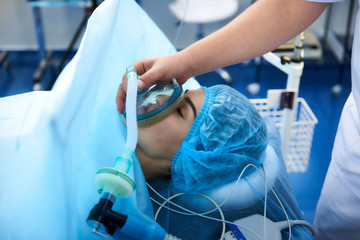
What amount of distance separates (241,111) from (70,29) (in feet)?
9.47

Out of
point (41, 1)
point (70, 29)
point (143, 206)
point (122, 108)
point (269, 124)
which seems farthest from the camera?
point (70, 29)

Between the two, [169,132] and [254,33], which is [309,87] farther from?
[169,132]

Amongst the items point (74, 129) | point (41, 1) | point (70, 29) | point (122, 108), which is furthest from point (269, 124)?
point (70, 29)

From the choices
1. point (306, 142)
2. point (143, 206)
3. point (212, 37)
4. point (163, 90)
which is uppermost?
point (212, 37)

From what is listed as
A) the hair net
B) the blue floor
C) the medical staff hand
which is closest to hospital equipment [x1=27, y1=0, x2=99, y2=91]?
the blue floor

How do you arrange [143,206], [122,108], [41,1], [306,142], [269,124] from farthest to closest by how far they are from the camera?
[41,1] < [306,142] < [269,124] < [122,108] < [143,206]

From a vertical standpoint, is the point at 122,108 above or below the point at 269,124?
above

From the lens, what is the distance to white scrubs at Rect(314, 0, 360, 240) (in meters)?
0.90

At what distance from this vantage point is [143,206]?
0.76 meters

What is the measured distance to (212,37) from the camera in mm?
996

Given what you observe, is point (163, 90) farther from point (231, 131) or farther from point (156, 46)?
point (156, 46)

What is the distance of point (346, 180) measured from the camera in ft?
3.13

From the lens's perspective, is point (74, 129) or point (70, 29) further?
point (70, 29)

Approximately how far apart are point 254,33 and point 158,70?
29 cm
